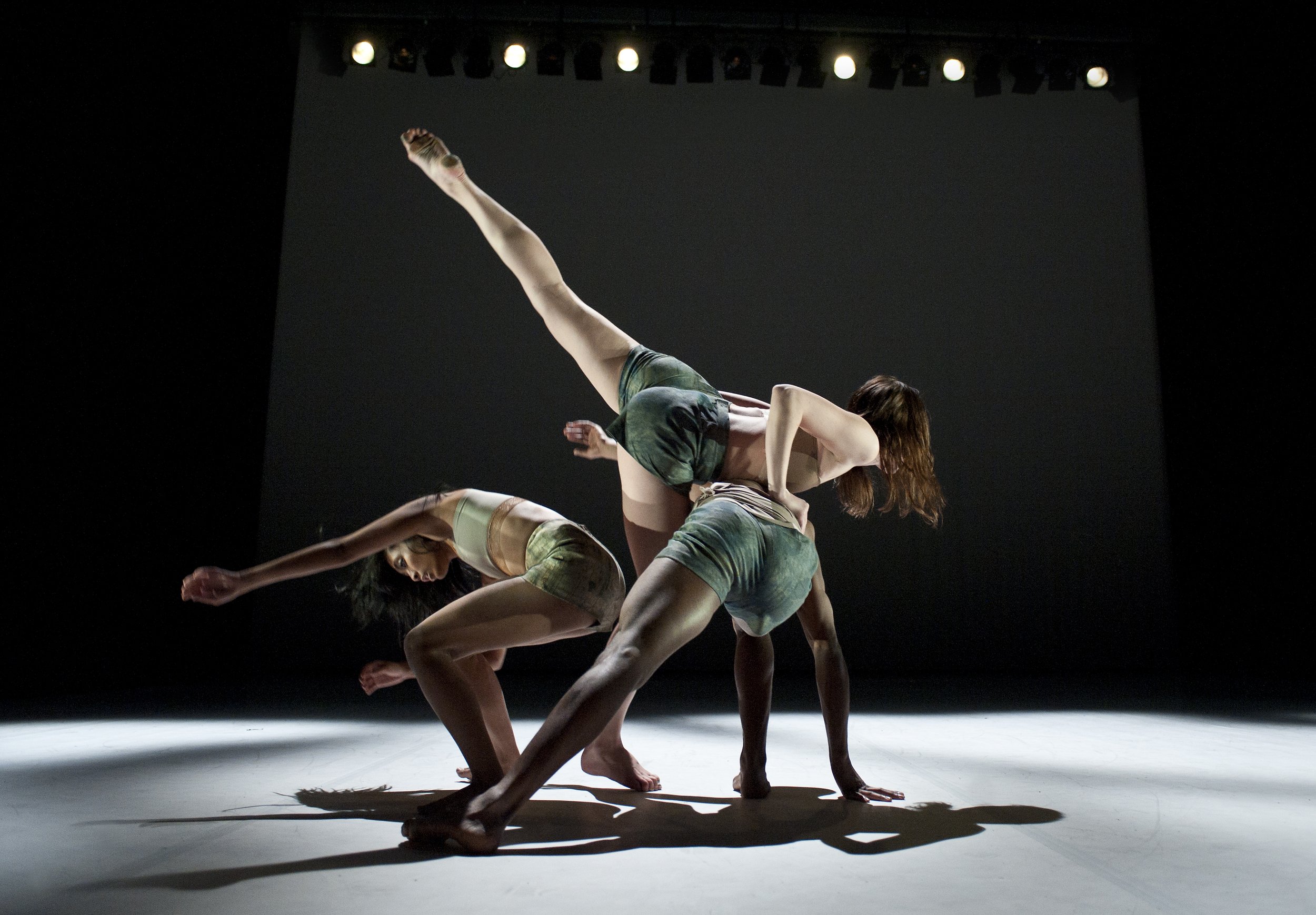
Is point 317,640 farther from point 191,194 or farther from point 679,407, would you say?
point 679,407

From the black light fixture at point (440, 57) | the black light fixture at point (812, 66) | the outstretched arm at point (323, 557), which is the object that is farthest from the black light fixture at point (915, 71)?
the outstretched arm at point (323, 557)

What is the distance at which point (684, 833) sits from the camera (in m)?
1.44

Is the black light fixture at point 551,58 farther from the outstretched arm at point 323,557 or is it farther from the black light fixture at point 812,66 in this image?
the outstretched arm at point 323,557

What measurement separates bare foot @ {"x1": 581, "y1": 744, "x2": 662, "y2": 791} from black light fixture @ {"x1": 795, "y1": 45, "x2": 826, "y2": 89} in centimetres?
428

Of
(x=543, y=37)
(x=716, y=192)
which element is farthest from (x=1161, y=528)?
(x=543, y=37)

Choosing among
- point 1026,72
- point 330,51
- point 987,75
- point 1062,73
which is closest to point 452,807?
point 330,51

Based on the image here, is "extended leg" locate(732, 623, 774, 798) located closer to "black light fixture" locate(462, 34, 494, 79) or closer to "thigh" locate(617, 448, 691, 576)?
"thigh" locate(617, 448, 691, 576)

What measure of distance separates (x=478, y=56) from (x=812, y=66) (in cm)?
189

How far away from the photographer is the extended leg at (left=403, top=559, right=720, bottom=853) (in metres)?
1.23

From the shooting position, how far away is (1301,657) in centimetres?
481

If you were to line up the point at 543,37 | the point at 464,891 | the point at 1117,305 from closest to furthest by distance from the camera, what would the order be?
the point at 464,891 → the point at 543,37 → the point at 1117,305

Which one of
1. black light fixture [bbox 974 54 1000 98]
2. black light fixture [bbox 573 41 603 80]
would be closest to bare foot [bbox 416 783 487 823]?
black light fixture [bbox 573 41 603 80]

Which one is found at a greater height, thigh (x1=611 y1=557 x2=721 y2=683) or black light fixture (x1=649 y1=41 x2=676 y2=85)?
black light fixture (x1=649 y1=41 x2=676 y2=85)

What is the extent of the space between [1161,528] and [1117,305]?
1.36m
